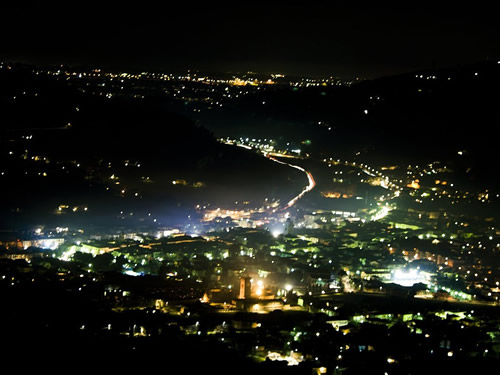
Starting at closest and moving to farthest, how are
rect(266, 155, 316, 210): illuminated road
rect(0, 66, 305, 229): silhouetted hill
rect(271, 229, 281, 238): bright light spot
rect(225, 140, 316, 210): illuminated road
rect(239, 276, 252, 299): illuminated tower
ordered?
rect(239, 276, 252, 299): illuminated tower
rect(271, 229, 281, 238): bright light spot
rect(0, 66, 305, 229): silhouetted hill
rect(266, 155, 316, 210): illuminated road
rect(225, 140, 316, 210): illuminated road

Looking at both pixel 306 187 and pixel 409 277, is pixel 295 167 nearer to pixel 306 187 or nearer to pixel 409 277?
pixel 306 187

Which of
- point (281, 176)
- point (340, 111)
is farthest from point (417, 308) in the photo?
point (340, 111)

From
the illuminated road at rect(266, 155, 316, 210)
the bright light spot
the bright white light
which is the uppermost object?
the illuminated road at rect(266, 155, 316, 210)

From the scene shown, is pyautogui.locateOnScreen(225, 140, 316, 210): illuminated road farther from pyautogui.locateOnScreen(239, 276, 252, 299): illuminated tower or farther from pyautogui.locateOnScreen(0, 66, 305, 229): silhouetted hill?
pyautogui.locateOnScreen(239, 276, 252, 299): illuminated tower

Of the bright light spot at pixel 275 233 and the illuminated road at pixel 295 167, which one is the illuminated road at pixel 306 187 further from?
the bright light spot at pixel 275 233

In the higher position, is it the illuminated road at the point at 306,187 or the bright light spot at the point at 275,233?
the illuminated road at the point at 306,187

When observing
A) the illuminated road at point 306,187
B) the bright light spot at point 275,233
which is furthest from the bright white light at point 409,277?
the illuminated road at point 306,187

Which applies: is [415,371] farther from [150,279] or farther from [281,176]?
[281,176]

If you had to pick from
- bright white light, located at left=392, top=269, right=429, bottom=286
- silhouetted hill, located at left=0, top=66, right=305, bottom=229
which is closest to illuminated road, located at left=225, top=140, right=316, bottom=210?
silhouetted hill, located at left=0, top=66, right=305, bottom=229
